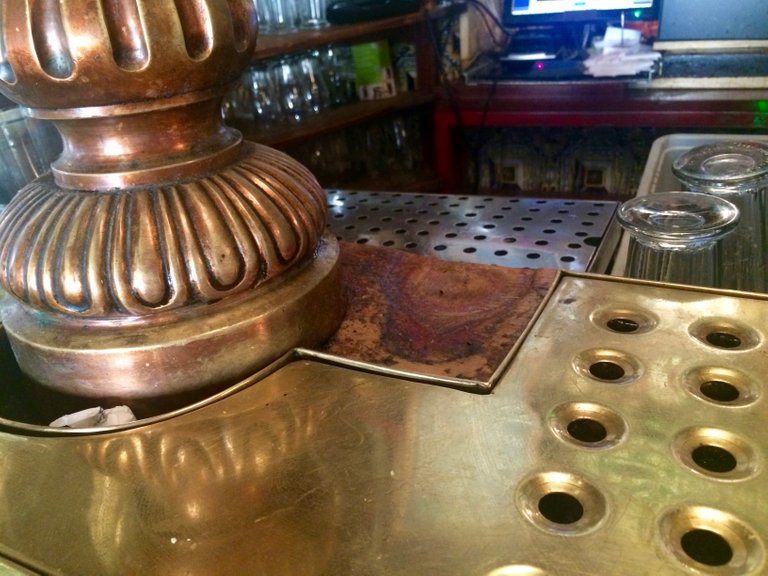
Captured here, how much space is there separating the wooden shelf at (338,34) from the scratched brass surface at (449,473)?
1.10 metres

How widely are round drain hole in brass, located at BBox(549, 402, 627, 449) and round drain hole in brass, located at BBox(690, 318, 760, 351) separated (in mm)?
95

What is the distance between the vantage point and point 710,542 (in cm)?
28

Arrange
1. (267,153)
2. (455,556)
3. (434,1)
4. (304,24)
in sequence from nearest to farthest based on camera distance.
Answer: (455,556) → (267,153) → (304,24) → (434,1)

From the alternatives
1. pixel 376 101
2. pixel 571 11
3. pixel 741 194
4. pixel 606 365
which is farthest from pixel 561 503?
pixel 571 11

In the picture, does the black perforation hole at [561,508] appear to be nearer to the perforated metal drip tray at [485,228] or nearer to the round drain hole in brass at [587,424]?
the round drain hole in brass at [587,424]

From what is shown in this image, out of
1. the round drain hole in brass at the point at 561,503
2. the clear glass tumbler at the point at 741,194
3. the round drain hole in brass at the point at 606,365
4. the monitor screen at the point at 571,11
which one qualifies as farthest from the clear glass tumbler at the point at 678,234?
the monitor screen at the point at 571,11

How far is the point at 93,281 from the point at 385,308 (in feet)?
0.79

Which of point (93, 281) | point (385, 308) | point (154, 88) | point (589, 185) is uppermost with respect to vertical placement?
point (154, 88)

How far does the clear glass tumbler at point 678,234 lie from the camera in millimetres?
485

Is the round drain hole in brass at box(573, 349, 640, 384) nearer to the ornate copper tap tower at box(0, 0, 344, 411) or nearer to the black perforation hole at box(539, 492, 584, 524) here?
the black perforation hole at box(539, 492, 584, 524)

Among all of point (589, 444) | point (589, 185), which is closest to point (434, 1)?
point (589, 185)

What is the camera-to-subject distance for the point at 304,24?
166 cm

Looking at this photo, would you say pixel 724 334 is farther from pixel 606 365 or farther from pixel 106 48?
pixel 106 48

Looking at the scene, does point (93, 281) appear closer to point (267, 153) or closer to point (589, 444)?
point (267, 153)
